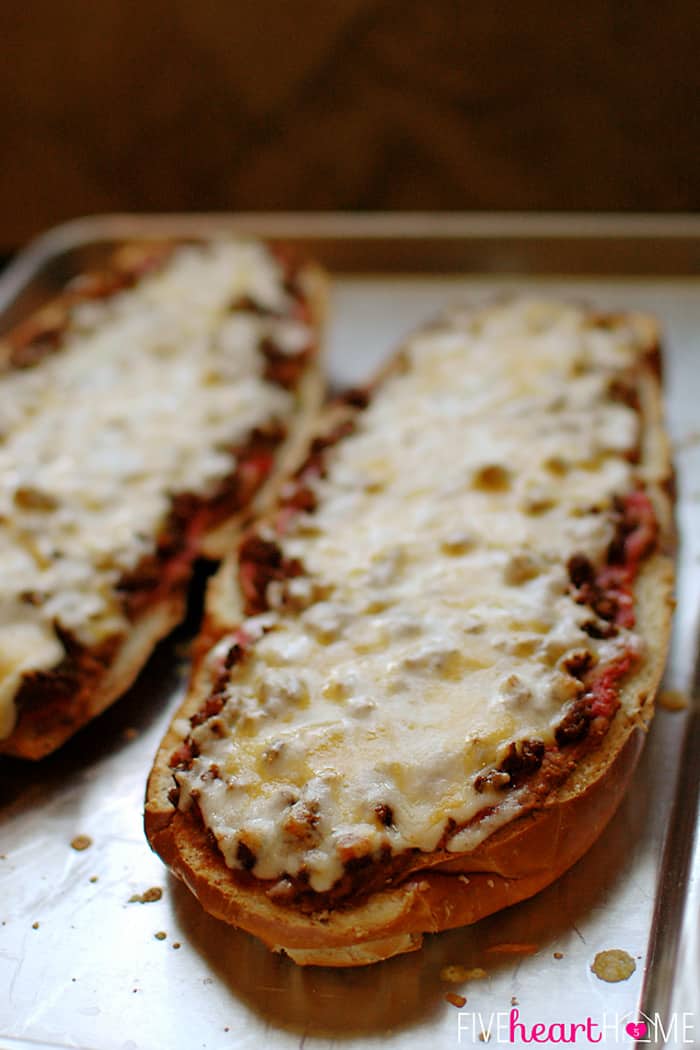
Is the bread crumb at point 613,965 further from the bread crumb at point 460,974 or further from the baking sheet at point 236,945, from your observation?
the bread crumb at point 460,974

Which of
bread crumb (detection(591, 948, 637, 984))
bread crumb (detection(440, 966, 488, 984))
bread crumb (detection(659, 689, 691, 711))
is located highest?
bread crumb (detection(440, 966, 488, 984))

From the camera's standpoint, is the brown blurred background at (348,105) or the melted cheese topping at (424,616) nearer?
the melted cheese topping at (424,616)

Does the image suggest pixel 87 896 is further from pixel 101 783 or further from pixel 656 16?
pixel 656 16

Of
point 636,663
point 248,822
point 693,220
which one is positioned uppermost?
point 248,822

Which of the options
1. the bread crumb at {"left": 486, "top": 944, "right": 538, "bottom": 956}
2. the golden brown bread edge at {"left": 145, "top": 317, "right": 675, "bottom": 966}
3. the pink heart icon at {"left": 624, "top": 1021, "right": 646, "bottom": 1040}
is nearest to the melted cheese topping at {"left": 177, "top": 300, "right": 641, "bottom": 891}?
the golden brown bread edge at {"left": 145, "top": 317, "right": 675, "bottom": 966}

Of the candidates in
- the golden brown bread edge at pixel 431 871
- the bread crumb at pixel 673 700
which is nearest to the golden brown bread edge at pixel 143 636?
the golden brown bread edge at pixel 431 871

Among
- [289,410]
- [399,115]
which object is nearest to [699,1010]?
[289,410]

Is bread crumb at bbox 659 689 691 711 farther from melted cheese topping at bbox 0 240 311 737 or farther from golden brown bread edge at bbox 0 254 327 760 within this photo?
melted cheese topping at bbox 0 240 311 737
